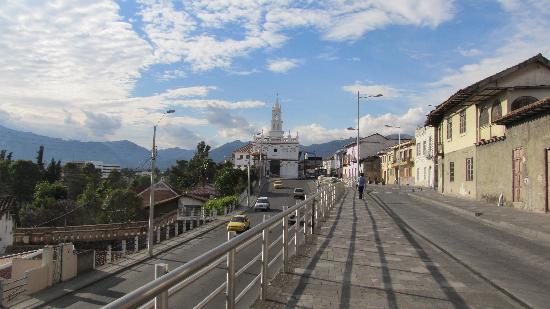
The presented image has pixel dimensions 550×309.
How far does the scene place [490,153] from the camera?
25.1 meters

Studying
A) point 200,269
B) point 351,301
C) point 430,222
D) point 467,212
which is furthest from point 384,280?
point 467,212

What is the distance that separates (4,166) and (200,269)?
77.2 meters

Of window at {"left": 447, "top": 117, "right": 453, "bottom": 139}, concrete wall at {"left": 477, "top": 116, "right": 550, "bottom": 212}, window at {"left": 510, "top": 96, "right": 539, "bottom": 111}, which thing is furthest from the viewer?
window at {"left": 447, "top": 117, "right": 453, "bottom": 139}

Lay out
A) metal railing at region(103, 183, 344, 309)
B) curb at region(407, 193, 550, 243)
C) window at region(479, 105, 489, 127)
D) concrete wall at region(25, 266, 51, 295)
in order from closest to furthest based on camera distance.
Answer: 1. metal railing at region(103, 183, 344, 309)
2. curb at region(407, 193, 550, 243)
3. concrete wall at region(25, 266, 51, 295)
4. window at region(479, 105, 489, 127)

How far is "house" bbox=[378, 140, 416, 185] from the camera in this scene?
69188 millimetres

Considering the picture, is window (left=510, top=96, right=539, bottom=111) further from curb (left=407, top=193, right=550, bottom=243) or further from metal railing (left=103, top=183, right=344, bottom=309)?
metal railing (left=103, top=183, right=344, bottom=309)

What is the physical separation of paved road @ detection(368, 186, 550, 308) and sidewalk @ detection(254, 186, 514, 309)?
0.40 meters

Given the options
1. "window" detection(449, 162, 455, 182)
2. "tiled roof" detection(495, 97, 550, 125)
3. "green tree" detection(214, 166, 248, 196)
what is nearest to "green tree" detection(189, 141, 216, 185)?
"green tree" detection(214, 166, 248, 196)

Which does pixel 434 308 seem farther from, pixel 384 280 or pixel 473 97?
pixel 473 97

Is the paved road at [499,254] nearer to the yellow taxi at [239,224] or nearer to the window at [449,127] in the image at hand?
the window at [449,127]

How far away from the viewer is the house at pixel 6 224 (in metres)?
40.6

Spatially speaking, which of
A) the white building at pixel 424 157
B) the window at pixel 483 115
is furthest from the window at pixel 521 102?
the white building at pixel 424 157

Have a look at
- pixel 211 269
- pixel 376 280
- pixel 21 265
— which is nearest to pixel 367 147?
pixel 21 265

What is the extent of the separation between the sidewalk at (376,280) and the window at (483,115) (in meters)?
17.0
